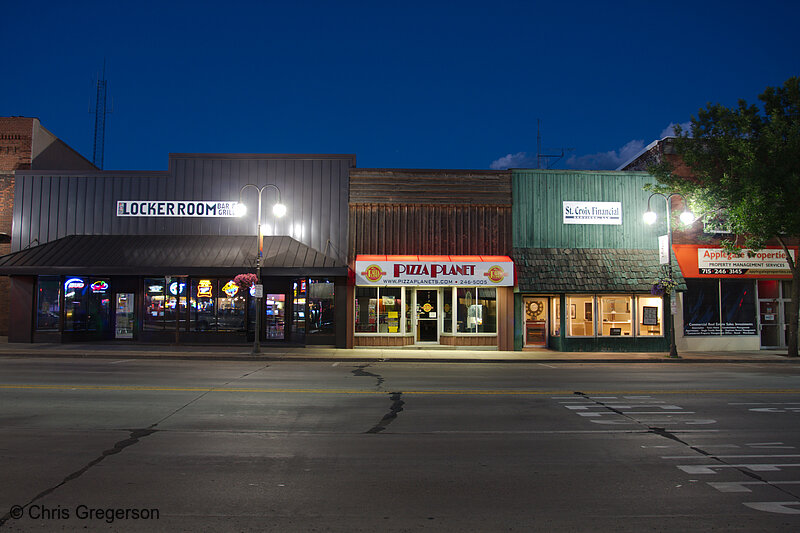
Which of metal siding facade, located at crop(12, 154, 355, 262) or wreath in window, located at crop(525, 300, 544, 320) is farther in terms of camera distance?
wreath in window, located at crop(525, 300, 544, 320)

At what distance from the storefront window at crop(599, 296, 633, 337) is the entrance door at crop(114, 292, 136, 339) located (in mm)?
20324

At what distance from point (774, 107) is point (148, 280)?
85.5ft

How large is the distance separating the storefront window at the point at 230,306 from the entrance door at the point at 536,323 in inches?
481

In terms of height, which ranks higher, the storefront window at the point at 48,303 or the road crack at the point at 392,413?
the storefront window at the point at 48,303

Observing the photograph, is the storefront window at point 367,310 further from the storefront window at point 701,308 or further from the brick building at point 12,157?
the brick building at point 12,157

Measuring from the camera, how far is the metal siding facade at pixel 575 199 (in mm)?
22688

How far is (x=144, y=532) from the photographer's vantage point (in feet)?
14.1

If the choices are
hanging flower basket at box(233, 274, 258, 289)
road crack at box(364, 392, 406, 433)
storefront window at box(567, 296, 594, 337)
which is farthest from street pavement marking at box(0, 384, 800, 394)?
storefront window at box(567, 296, 594, 337)

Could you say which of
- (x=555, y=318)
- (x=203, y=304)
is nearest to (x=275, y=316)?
(x=203, y=304)

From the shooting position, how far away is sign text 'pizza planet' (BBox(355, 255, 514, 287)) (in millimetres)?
21156

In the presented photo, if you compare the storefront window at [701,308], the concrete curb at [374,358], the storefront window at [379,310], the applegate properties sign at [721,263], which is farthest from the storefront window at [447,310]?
the storefront window at [701,308]

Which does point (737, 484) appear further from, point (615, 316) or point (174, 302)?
point (174, 302)

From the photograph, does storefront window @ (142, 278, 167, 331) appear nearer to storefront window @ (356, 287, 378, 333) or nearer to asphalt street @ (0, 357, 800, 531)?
storefront window @ (356, 287, 378, 333)

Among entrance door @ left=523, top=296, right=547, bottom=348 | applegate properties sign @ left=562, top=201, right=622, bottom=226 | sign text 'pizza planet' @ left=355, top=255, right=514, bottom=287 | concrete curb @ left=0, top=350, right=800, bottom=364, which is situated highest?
applegate properties sign @ left=562, top=201, right=622, bottom=226
